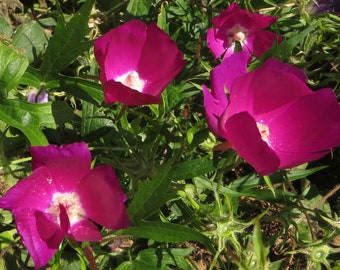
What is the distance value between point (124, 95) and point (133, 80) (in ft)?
1.01

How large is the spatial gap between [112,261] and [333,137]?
2.58ft

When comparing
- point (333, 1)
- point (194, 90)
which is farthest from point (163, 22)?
point (333, 1)

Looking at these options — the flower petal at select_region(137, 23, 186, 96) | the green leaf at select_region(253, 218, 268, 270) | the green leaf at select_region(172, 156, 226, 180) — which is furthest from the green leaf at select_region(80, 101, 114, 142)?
the green leaf at select_region(253, 218, 268, 270)

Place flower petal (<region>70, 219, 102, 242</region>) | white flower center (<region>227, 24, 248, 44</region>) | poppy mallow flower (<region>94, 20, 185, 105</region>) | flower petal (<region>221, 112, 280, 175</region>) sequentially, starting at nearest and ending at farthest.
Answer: flower petal (<region>221, 112, 280, 175</region>), flower petal (<region>70, 219, 102, 242</region>), poppy mallow flower (<region>94, 20, 185, 105</region>), white flower center (<region>227, 24, 248, 44</region>)

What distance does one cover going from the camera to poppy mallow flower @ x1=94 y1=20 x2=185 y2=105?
135 cm

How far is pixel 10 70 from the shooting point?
1.42m

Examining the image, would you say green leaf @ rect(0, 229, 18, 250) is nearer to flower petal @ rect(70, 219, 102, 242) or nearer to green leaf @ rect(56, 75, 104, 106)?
flower petal @ rect(70, 219, 102, 242)

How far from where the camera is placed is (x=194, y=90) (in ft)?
5.44

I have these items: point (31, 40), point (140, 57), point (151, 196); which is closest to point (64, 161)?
point (151, 196)

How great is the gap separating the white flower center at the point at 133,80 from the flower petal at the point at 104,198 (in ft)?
1.16

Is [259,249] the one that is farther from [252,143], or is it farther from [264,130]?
[264,130]

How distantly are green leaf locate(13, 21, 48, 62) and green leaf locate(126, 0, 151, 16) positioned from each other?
309mm

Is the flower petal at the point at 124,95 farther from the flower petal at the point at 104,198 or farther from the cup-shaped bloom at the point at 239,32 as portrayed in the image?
the cup-shaped bloom at the point at 239,32

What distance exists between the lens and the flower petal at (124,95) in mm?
1219
